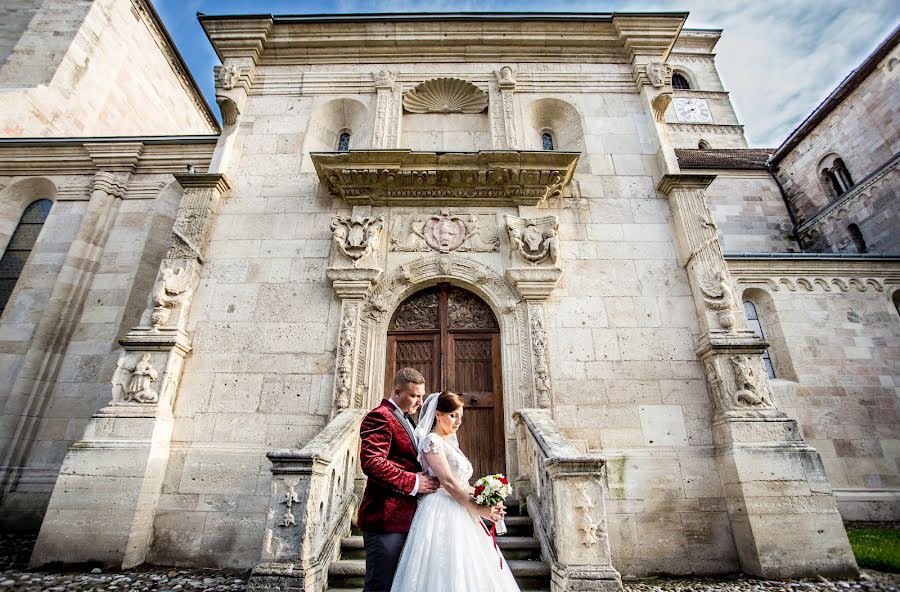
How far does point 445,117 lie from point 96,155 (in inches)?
303

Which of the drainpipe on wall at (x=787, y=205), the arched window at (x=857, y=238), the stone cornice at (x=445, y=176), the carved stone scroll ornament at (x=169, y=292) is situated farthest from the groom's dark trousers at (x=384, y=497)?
the drainpipe on wall at (x=787, y=205)

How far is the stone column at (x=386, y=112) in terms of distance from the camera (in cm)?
862

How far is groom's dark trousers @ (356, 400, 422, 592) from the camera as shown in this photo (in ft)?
9.12

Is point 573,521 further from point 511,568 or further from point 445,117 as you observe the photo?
point 445,117

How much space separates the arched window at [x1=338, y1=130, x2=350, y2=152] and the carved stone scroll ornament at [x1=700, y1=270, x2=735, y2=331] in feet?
23.4

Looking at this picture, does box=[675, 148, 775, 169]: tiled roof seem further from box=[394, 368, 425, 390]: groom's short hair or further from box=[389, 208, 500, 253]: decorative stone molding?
box=[394, 368, 425, 390]: groom's short hair

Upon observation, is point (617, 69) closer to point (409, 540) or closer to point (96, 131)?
point (409, 540)

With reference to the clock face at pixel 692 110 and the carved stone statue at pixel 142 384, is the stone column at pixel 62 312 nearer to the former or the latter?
the carved stone statue at pixel 142 384

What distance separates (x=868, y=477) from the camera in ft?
27.9

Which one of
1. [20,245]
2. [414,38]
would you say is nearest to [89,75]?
[20,245]

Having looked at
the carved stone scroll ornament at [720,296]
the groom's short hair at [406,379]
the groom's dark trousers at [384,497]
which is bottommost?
the groom's dark trousers at [384,497]

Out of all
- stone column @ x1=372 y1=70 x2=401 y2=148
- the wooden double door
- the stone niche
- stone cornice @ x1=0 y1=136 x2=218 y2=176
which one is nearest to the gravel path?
the wooden double door

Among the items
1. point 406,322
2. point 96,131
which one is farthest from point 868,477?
point 96,131

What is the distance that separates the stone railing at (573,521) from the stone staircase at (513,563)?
15cm
